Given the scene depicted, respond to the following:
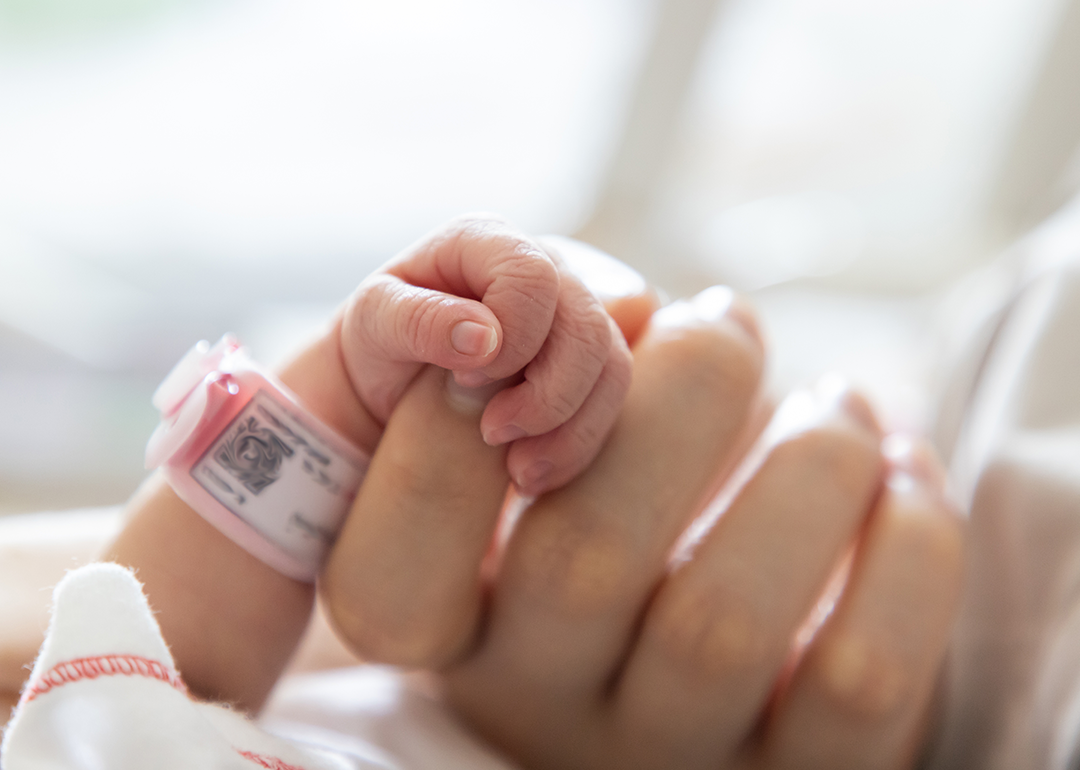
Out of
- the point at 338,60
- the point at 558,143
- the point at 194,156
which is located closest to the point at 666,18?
the point at 558,143

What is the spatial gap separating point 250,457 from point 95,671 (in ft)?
0.49

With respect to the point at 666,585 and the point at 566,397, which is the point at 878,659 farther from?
the point at 566,397

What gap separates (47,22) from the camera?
1.48 metres

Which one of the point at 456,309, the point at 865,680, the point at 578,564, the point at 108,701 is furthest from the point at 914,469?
the point at 108,701

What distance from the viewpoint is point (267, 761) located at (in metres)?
0.43

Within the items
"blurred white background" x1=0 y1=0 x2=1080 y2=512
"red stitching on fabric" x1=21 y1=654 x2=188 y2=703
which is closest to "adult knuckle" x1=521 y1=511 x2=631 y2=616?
"red stitching on fabric" x1=21 y1=654 x2=188 y2=703

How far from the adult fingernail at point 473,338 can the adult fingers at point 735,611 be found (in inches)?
8.2

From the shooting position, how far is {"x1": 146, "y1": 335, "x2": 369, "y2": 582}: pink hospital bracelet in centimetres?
51

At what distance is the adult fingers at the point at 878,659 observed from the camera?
529mm

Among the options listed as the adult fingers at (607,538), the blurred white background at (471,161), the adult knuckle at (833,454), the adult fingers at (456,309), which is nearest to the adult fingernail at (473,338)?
the adult fingers at (456,309)

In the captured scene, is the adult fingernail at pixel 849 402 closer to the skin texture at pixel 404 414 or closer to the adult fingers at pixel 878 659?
the adult fingers at pixel 878 659

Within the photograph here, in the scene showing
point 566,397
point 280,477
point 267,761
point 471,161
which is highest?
point 471,161

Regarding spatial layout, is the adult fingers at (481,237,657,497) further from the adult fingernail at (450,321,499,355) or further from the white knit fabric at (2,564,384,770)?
the white knit fabric at (2,564,384,770)

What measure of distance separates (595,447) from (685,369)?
0.09m
